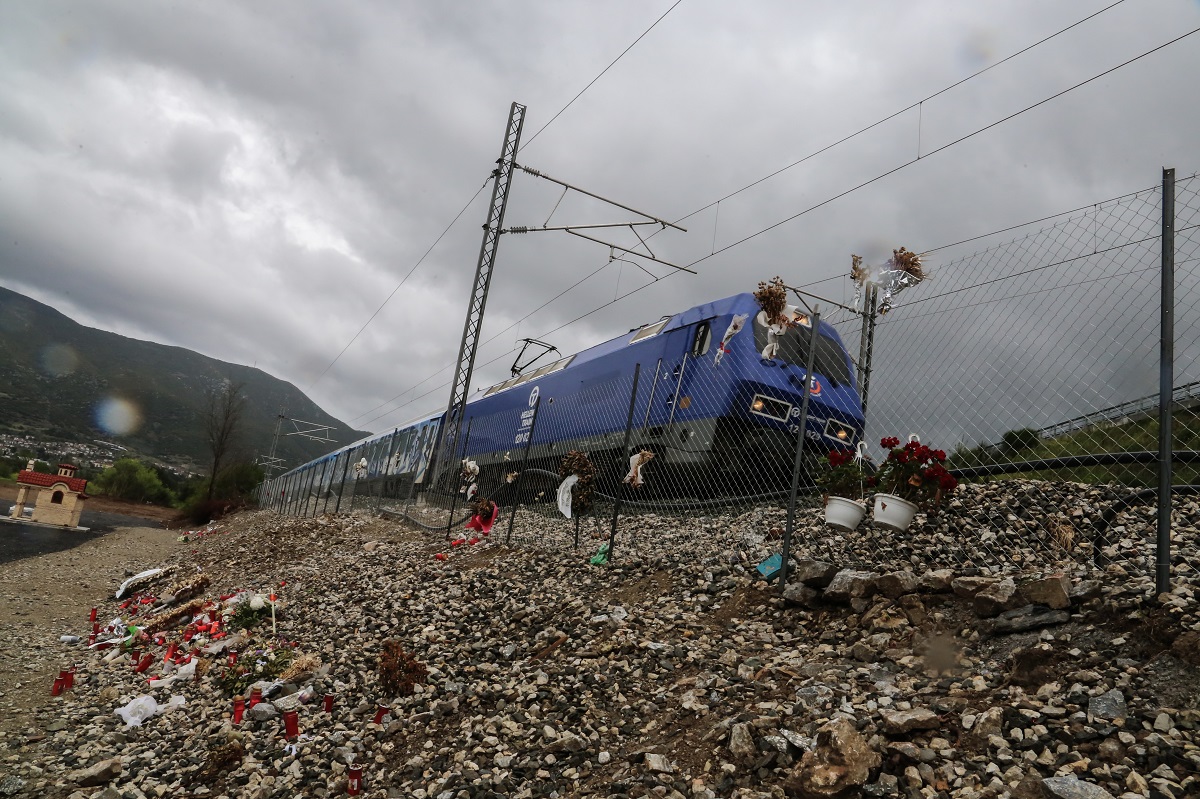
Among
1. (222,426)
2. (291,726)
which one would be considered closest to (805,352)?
(291,726)

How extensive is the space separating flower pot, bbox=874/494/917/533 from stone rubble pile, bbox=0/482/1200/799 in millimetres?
301

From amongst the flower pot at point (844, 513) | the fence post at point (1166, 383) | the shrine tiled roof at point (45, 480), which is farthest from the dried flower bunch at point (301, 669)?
the shrine tiled roof at point (45, 480)

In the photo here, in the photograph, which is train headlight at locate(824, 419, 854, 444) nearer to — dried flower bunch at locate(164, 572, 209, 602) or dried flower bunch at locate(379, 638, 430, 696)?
dried flower bunch at locate(379, 638, 430, 696)

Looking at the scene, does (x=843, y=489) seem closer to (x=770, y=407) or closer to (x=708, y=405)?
(x=770, y=407)

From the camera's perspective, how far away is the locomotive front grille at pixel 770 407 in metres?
7.91

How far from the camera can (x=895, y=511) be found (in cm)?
481

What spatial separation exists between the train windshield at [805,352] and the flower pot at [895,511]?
3.56 m

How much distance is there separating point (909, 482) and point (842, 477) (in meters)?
0.66

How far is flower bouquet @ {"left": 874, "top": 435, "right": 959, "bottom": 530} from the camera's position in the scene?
4.77 m

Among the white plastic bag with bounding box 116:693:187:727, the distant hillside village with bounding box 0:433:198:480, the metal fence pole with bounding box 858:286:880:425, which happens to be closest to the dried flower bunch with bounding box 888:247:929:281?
the metal fence pole with bounding box 858:286:880:425

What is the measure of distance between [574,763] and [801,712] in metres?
1.16

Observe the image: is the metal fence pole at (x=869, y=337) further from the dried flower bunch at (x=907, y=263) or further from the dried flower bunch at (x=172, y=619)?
the dried flower bunch at (x=172, y=619)

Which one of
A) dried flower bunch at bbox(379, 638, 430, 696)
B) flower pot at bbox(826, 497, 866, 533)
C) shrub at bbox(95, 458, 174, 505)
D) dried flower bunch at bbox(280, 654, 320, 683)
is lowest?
shrub at bbox(95, 458, 174, 505)

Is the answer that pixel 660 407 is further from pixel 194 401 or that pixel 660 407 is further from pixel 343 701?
pixel 194 401
